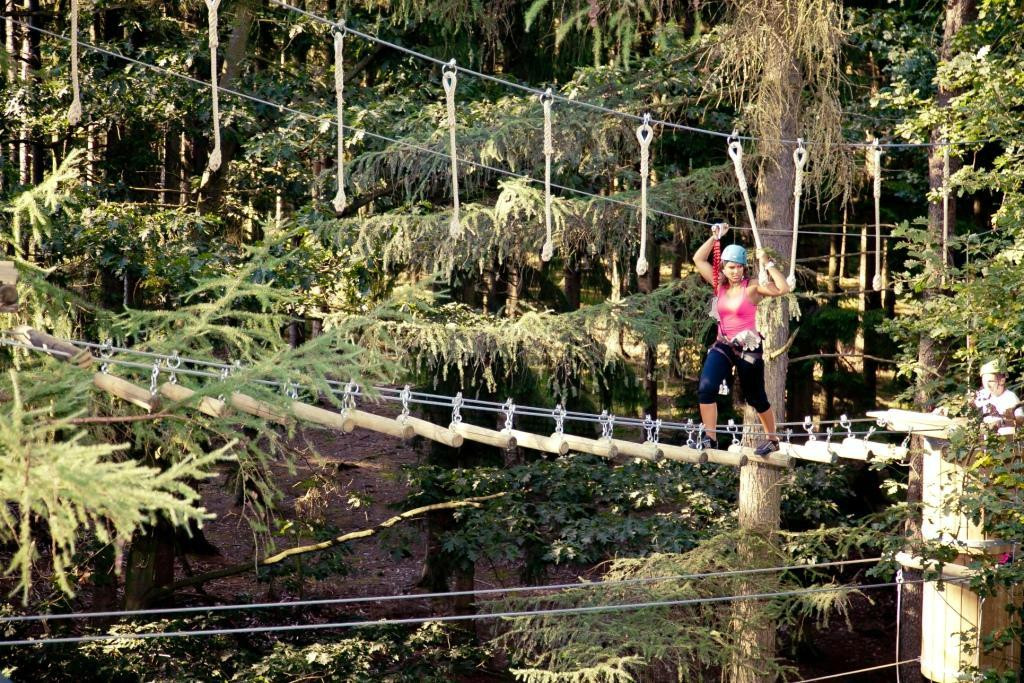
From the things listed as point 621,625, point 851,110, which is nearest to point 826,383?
point 851,110

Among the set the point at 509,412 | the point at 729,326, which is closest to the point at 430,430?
the point at 509,412

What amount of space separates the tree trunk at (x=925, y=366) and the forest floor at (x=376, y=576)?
0.44m

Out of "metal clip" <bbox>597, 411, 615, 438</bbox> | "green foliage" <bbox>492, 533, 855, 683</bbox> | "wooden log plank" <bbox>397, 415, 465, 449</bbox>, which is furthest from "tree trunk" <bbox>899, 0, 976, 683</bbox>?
"wooden log plank" <bbox>397, 415, 465, 449</bbox>

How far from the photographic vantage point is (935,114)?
27.5 feet

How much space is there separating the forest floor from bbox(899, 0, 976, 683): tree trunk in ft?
1.46

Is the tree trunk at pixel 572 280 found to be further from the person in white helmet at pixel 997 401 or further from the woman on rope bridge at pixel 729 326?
the person in white helmet at pixel 997 401

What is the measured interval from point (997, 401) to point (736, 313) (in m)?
1.66

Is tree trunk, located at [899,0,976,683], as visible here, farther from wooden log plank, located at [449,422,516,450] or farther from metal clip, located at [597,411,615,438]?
wooden log plank, located at [449,422,516,450]

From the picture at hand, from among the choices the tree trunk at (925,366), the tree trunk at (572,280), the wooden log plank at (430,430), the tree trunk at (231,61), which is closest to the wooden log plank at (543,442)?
the wooden log plank at (430,430)

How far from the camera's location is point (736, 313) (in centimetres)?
638

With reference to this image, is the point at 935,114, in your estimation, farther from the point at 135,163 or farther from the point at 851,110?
the point at 135,163

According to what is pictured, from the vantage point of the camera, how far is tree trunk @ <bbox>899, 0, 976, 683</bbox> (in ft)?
28.8

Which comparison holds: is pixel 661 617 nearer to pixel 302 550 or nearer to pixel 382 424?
pixel 302 550

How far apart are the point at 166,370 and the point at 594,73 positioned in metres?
5.32
